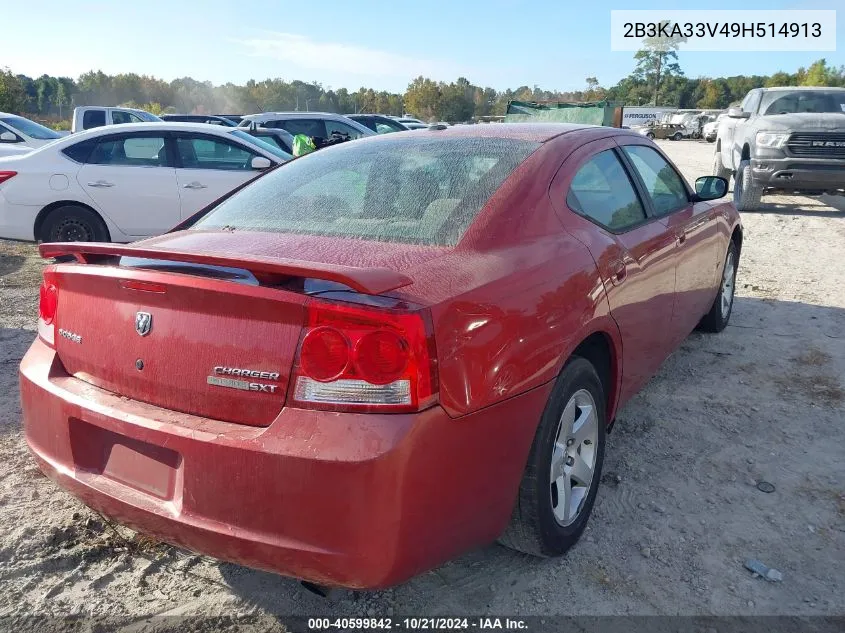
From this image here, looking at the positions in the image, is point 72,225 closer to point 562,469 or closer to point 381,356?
point 562,469

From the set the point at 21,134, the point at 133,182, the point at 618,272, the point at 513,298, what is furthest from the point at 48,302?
the point at 21,134

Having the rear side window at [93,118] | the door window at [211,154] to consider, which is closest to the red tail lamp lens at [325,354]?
the door window at [211,154]

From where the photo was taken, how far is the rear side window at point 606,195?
2.97 metres

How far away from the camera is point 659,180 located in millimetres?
3982

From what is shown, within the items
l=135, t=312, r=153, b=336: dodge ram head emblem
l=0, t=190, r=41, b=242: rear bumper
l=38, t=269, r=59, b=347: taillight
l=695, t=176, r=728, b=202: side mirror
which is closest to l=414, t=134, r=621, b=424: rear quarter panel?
l=135, t=312, r=153, b=336: dodge ram head emblem

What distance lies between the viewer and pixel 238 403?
2006 millimetres

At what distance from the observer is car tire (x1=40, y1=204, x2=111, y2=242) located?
7672mm

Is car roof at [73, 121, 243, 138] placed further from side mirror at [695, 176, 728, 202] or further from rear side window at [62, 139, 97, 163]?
side mirror at [695, 176, 728, 202]

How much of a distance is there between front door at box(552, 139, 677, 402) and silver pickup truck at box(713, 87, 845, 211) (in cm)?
804

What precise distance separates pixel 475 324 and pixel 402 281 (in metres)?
0.28

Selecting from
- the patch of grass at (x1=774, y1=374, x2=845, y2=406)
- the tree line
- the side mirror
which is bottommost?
the patch of grass at (x1=774, y1=374, x2=845, y2=406)

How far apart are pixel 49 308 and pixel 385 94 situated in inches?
3883

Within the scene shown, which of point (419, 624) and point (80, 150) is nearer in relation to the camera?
point (419, 624)

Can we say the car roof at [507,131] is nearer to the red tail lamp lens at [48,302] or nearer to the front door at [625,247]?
the front door at [625,247]
